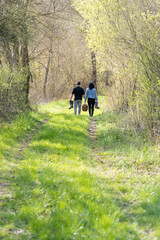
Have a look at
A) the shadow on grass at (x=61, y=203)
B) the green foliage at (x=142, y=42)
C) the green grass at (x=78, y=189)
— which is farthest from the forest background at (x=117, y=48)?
the shadow on grass at (x=61, y=203)

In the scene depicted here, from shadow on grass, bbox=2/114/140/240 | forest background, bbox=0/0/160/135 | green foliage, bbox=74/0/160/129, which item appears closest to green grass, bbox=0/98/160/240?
shadow on grass, bbox=2/114/140/240

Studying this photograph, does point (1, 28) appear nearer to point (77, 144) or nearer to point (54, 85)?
point (77, 144)

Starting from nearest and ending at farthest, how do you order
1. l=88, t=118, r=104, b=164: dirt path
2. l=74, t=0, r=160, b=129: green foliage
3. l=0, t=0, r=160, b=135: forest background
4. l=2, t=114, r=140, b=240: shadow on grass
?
l=2, t=114, r=140, b=240: shadow on grass → l=74, t=0, r=160, b=129: green foliage → l=0, t=0, r=160, b=135: forest background → l=88, t=118, r=104, b=164: dirt path

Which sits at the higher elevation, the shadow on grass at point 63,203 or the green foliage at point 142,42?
the green foliage at point 142,42

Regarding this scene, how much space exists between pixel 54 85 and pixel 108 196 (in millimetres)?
24850

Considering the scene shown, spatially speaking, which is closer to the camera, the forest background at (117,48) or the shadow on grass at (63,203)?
the shadow on grass at (63,203)

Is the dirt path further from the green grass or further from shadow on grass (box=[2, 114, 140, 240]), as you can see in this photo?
shadow on grass (box=[2, 114, 140, 240])

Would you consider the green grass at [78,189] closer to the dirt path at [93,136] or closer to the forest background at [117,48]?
the dirt path at [93,136]

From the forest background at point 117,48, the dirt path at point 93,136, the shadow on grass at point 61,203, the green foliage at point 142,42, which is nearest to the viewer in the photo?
the shadow on grass at point 61,203

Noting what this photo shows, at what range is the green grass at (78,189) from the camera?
3.90 meters

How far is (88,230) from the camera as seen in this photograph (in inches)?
148

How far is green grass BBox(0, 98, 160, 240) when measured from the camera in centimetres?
390

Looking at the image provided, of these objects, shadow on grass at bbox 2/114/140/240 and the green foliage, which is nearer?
shadow on grass at bbox 2/114/140/240

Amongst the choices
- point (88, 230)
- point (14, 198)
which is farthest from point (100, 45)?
point (88, 230)
